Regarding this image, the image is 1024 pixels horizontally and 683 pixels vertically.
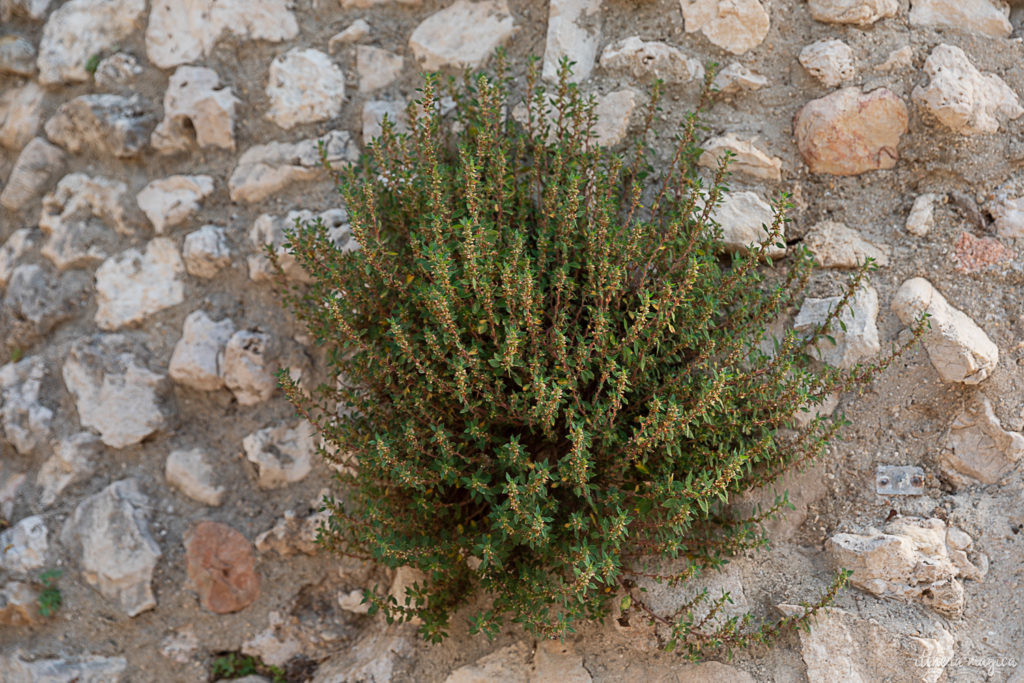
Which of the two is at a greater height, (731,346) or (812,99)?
(812,99)

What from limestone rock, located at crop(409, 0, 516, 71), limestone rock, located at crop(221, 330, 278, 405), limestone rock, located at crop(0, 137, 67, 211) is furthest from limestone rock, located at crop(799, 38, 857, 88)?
limestone rock, located at crop(0, 137, 67, 211)

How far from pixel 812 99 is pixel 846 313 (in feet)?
2.67

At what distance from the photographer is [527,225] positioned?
247 cm

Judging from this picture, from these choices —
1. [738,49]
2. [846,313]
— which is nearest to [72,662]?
[846,313]

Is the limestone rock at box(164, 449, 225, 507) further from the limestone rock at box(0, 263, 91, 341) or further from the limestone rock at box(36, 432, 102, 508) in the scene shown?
the limestone rock at box(0, 263, 91, 341)

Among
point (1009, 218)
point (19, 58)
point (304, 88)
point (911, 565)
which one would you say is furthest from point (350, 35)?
point (911, 565)

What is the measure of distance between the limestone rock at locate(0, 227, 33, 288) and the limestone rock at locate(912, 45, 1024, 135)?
3.87 meters

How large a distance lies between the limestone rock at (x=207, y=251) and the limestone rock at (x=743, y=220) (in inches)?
79.2

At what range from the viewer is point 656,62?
2.81m

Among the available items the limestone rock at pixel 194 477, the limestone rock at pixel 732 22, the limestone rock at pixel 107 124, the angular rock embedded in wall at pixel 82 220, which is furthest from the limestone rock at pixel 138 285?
the limestone rock at pixel 732 22

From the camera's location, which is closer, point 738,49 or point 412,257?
point 412,257

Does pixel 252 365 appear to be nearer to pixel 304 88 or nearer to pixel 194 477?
pixel 194 477

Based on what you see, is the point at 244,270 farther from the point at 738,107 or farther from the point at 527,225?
the point at 738,107

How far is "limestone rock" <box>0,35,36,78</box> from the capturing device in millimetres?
3771
